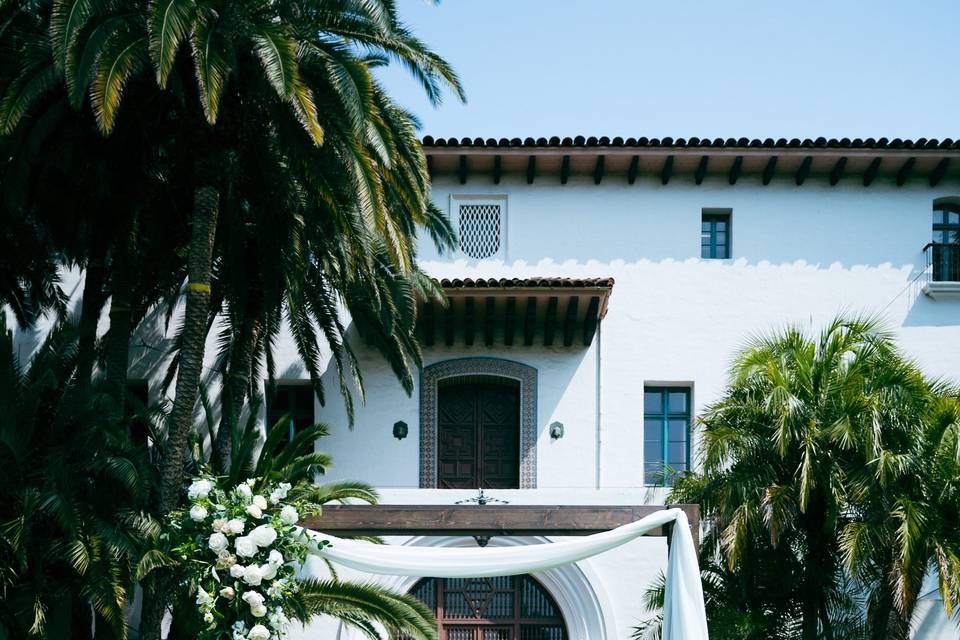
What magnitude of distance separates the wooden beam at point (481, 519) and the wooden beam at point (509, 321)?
5.61m

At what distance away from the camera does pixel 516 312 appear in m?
17.6

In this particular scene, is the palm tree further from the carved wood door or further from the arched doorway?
the carved wood door

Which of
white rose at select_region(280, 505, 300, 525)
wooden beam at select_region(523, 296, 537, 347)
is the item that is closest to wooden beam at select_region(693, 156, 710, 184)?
wooden beam at select_region(523, 296, 537, 347)

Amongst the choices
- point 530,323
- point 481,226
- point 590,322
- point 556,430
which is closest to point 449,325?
point 530,323

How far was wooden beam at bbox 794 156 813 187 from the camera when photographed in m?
18.4

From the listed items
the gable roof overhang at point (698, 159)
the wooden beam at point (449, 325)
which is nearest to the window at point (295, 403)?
the wooden beam at point (449, 325)

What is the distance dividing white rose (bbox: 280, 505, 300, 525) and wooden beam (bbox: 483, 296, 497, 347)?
6.84m

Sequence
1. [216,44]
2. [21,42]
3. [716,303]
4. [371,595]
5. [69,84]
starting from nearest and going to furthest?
[69,84]
[216,44]
[21,42]
[371,595]
[716,303]

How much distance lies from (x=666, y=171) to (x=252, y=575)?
1089 cm

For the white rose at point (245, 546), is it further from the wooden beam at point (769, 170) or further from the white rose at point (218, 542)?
the wooden beam at point (769, 170)

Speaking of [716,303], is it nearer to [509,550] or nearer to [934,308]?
[934,308]

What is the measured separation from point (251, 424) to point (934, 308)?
1162 centimetres

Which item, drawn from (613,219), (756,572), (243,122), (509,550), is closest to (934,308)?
→ (613,219)

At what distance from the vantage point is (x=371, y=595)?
42.9 feet
